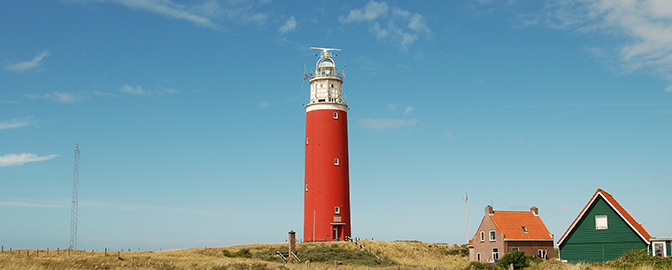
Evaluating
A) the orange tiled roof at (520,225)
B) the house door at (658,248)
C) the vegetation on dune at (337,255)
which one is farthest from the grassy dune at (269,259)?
the orange tiled roof at (520,225)

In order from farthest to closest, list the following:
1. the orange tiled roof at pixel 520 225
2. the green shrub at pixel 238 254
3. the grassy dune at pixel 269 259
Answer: the orange tiled roof at pixel 520 225 < the green shrub at pixel 238 254 < the grassy dune at pixel 269 259

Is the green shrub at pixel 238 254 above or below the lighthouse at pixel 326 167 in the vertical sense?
below

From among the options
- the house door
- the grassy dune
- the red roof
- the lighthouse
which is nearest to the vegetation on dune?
the grassy dune

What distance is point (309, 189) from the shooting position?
5797 centimetres

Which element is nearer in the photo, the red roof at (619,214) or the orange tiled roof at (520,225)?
the red roof at (619,214)

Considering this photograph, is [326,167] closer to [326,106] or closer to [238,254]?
[326,106]

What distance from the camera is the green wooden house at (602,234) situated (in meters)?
40.4

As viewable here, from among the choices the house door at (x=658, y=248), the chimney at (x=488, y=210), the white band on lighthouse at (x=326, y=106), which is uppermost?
the white band on lighthouse at (x=326, y=106)

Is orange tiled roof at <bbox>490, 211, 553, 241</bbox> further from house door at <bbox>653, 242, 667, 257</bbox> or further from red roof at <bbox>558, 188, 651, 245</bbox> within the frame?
house door at <bbox>653, 242, 667, 257</bbox>

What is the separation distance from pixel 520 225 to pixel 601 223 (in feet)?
41.0

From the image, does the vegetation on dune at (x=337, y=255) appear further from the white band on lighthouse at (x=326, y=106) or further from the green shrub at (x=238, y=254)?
the white band on lighthouse at (x=326, y=106)

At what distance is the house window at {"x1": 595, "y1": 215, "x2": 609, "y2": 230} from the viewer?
1634 inches

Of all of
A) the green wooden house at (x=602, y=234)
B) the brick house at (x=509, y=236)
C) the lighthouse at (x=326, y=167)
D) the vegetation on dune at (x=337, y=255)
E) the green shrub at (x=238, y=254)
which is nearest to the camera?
the green wooden house at (x=602, y=234)

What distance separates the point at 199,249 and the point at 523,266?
26.4m
